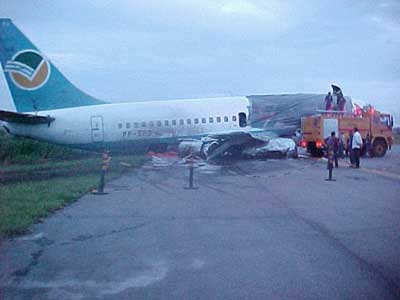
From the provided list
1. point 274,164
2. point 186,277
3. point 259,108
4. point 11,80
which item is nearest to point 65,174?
point 11,80

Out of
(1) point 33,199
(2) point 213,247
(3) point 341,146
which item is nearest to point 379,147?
(3) point 341,146

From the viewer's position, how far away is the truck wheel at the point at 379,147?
102ft

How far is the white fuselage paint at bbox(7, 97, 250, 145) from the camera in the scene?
28.0 meters

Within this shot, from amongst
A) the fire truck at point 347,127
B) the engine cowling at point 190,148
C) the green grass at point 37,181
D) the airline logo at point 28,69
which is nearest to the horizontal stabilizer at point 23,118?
the airline logo at point 28,69

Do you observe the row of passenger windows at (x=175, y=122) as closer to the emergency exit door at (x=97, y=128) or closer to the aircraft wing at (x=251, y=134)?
the aircraft wing at (x=251, y=134)

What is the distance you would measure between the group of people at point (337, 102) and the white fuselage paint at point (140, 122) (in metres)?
4.88

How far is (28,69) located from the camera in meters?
27.2

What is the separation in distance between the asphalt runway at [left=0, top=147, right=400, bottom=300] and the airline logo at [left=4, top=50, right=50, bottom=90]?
14.0m

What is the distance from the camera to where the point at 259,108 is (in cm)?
3078

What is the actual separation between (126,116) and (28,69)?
5304mm

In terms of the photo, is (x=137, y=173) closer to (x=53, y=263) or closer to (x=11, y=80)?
→ (x=11, y=80)

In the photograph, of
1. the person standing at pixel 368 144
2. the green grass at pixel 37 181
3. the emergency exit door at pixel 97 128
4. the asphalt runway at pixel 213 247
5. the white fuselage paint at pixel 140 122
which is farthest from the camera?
the person standing at pixel 368 144

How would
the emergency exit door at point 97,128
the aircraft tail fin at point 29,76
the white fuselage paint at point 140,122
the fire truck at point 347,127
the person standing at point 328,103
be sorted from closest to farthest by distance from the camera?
the aircraft tail fin at point 29,76
the white fuselage paint at point 140,122
the emergency exit door at point 97,128
the fire truck at point 347,127
the person standing at point 328,103

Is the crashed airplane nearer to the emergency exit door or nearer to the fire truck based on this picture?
A: the emergency exit door
